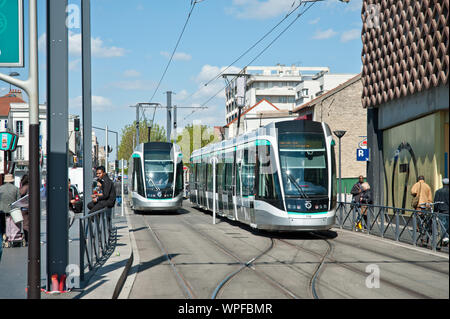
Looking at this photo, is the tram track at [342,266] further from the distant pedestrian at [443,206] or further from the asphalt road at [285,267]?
the distant pedestrian at [443,206]

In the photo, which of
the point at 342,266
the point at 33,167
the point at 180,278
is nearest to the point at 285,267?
the point at 342,266

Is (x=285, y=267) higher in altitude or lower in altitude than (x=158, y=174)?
lower

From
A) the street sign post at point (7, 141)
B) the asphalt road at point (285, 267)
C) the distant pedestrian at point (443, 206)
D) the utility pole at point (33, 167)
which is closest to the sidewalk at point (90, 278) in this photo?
the asphalt road at point (285, 267)

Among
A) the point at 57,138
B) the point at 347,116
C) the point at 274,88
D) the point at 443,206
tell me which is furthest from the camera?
the point at 274,88

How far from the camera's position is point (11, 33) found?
679cm

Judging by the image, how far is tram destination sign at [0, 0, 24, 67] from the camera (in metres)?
6.77

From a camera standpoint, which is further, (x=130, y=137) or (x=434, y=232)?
(x=130, y=137)

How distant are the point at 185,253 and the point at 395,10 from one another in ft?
→ 45.5

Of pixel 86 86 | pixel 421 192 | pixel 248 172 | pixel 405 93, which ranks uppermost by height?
pixel 405 93

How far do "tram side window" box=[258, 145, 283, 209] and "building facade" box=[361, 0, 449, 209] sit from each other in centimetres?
552

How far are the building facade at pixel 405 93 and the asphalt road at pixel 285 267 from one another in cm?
501

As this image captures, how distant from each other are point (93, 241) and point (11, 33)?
4.44 meters

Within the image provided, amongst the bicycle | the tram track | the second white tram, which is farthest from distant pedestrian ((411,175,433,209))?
the tram track

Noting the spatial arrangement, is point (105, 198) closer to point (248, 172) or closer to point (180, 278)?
point (180, 278)
